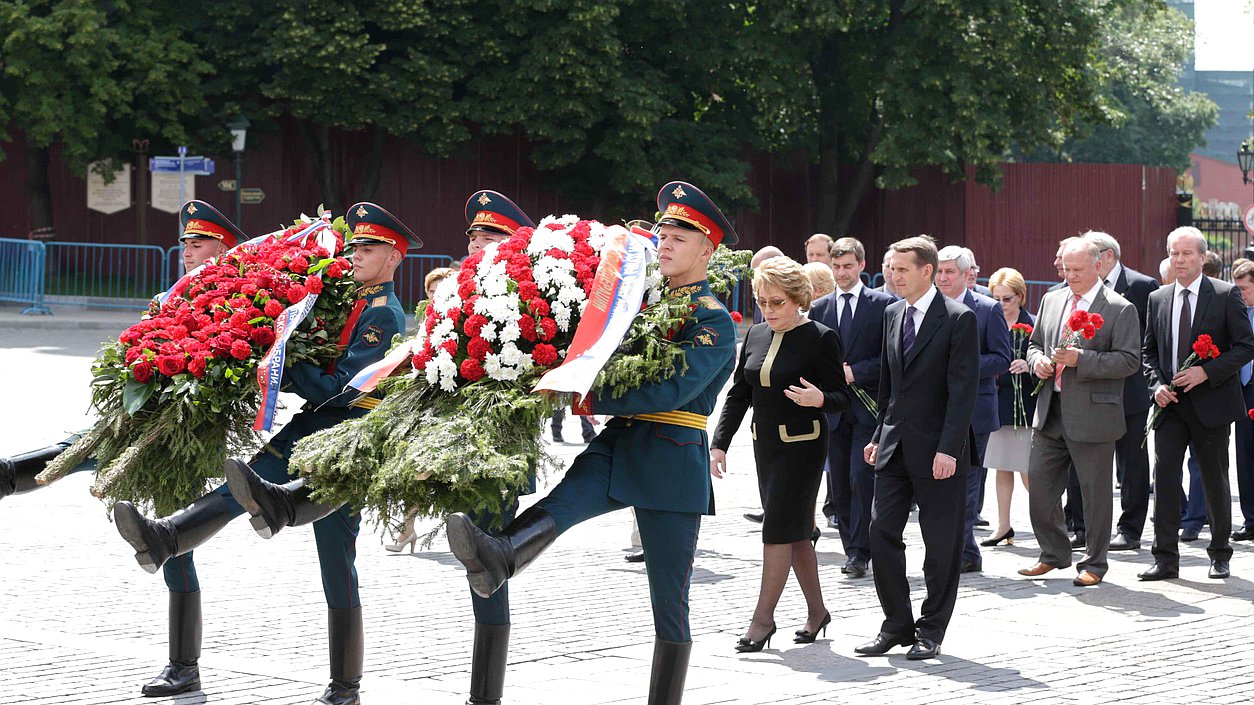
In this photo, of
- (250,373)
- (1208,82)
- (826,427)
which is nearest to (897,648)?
(826,427)

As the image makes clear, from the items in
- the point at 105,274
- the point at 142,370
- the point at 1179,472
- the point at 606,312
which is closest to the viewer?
the point at 606,312

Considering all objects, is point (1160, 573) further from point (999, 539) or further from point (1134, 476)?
point (999, 539)

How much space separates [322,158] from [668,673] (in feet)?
97.6

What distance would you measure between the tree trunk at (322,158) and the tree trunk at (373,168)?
57 centimetres

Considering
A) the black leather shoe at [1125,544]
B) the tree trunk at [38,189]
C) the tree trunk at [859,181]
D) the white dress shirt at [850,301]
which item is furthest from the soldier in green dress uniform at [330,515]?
the tree trunk at [859,181]

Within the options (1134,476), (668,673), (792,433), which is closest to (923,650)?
(792,433)

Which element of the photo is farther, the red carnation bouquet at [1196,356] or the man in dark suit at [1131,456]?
the man in dark suit at [1131,456]

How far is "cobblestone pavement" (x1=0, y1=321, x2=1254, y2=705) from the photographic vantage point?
6.58 metres

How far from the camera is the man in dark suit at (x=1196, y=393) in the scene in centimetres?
951

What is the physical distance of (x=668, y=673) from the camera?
5.72m

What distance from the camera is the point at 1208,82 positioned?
149250mm

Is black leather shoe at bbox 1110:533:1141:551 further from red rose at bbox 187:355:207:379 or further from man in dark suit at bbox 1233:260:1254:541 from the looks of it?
red rose at bbox 187:355:207:379

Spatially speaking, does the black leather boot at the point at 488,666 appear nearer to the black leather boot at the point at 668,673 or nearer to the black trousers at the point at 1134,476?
the black leather boot at the point at 668,673

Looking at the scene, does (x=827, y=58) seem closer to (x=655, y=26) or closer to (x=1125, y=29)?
(x=655, y=26)
